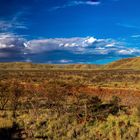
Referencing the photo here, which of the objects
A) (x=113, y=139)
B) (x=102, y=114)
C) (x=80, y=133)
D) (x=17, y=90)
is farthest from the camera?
(x=17, y=90)

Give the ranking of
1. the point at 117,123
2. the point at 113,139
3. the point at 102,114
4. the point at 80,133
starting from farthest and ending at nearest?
the point at 102,114, the point at 117,123, the point at 80,133, the point at 113,139

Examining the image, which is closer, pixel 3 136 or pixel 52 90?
pixel 3 136

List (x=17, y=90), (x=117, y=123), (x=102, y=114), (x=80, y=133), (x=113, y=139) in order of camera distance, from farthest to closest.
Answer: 1. (x=17, y=90)
2. (x=102, y=114)
3. (x=117, y=123)
4. (x=80, y=133)
5. (x=113, y=139)

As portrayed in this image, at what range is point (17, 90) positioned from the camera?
29.1 meters

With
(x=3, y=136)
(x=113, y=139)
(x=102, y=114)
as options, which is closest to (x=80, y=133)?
(x=113, y=139)

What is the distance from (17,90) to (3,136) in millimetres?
12255

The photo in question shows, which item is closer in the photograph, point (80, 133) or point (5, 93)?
point (80, 133)

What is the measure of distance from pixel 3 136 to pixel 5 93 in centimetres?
1262

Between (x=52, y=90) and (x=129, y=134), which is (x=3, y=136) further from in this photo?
(x=52, y=90)

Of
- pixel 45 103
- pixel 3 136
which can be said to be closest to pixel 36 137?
pixel 3 136

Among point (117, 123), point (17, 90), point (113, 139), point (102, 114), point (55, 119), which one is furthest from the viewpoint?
point (17, 90)

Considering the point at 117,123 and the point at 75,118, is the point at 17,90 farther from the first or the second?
the point at 117,123

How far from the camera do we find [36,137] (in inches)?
661

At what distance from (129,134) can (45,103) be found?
13.4 metres
